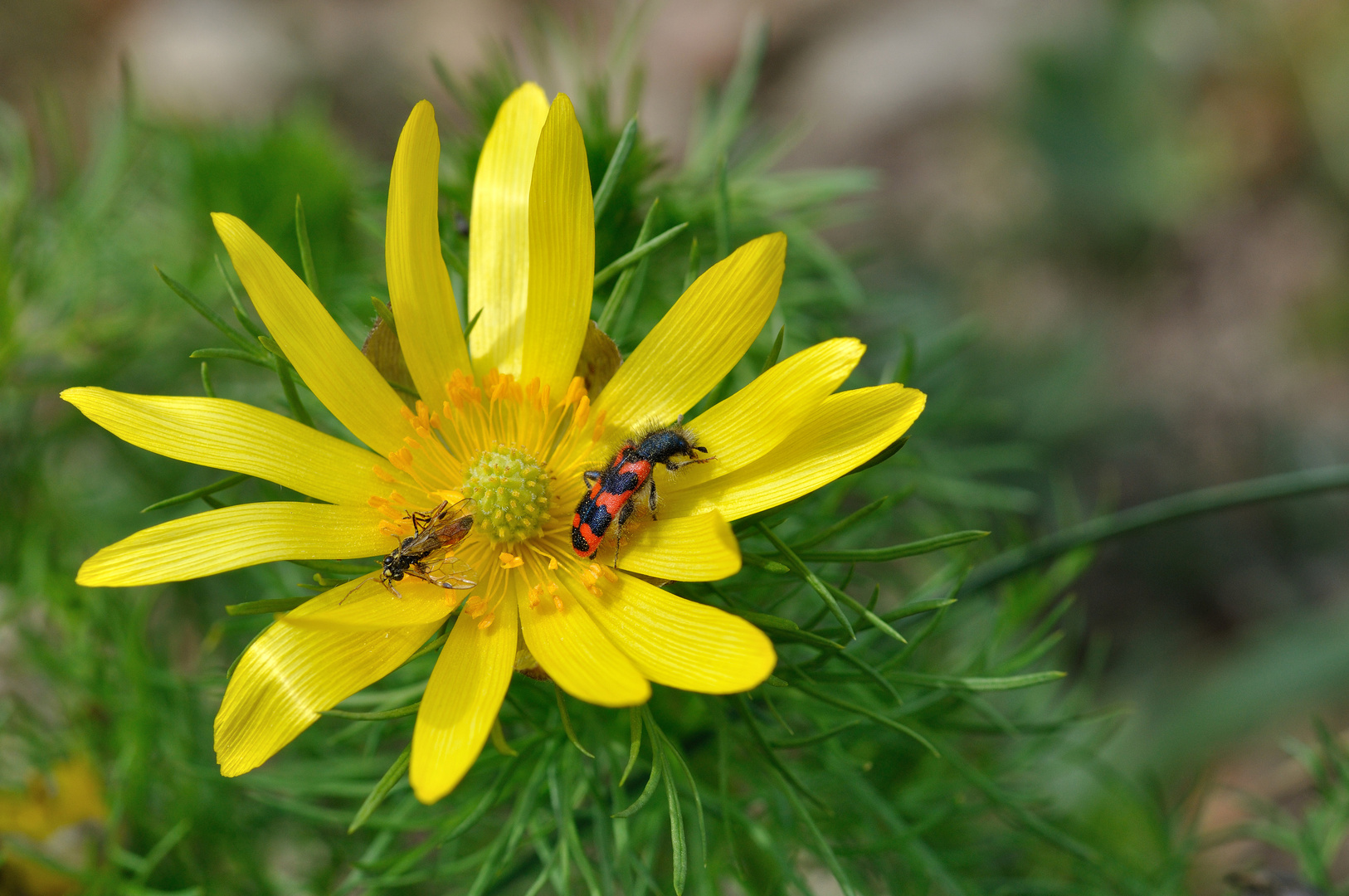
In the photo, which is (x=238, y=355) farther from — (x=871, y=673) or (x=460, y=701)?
(x=871, y=673)

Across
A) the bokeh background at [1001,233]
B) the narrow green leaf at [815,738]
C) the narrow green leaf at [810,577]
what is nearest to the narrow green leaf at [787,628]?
the narrow green leaf at [810,577]

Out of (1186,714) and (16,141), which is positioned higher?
(16,141)

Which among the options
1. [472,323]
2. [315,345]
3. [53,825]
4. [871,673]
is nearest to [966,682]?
[871,673]

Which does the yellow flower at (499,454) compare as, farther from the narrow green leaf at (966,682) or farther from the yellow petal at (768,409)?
the narrow green leaf at (966,682)

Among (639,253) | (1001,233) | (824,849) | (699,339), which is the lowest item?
(1001,233)

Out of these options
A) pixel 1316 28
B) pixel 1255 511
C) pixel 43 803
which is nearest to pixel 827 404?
pixel 43 803

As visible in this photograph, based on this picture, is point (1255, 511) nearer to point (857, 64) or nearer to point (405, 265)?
point (857, 64)

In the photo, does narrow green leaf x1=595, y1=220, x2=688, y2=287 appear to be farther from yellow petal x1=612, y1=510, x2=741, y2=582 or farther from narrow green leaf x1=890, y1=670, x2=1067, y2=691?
narrow green leaf x1=890, y1=670, x2=1067, y2=691
